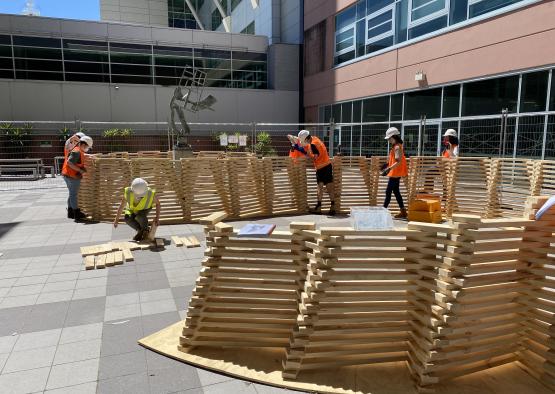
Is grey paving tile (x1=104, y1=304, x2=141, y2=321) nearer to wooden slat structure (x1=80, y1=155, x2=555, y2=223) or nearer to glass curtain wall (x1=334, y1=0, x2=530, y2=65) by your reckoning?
wooden slat structure (x1=80, y1=155, x2=555, y2=223)

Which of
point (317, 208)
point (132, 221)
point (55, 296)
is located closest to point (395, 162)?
point (317, 208)

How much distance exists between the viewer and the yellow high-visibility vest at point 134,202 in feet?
24.4

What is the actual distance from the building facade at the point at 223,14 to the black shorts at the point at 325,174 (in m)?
20.4

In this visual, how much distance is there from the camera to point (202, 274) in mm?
3686

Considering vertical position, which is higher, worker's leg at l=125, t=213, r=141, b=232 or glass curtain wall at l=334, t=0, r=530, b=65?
glass curtain wall at l=334, t=0, r=530, b=65

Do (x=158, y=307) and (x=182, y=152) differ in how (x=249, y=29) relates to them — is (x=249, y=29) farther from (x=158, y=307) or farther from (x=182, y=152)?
(x=158, y=307)

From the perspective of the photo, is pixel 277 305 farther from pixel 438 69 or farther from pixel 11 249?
pixel 438 69

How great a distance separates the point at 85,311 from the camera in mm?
4695

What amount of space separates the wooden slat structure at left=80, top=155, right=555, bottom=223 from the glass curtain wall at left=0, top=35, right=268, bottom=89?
1831 cm

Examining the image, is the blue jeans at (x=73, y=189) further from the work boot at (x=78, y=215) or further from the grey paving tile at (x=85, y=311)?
the grey paving tile at (x=85, y=311)

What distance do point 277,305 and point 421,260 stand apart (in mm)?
1288

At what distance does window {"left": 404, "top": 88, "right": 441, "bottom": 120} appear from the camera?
16.6 metres

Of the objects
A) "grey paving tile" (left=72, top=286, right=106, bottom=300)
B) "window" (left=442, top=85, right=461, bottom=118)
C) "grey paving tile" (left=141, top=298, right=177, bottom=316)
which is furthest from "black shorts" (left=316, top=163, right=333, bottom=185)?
"window" (left=442, top=85, right=461, bottom=118)

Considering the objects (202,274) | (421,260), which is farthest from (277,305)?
(421,260)
